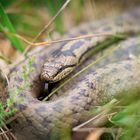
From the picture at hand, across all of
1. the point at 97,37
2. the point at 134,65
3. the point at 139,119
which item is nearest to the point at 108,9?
the point at 97,37

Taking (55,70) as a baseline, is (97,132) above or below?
below

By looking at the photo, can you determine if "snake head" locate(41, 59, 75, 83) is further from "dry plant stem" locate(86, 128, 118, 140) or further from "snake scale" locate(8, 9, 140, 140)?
"dry plant stem" locate(86, 128, 118, 140)

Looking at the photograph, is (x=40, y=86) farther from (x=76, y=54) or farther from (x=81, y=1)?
(x=81, y=1)

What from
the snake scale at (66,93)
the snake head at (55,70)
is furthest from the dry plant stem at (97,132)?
the snake head at (55,70)

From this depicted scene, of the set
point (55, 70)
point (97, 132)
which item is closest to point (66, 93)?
point (55, 70)

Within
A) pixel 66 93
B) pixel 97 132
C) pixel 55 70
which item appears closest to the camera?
pixel 97 132

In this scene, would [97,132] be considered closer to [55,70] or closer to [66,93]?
[66,93]
